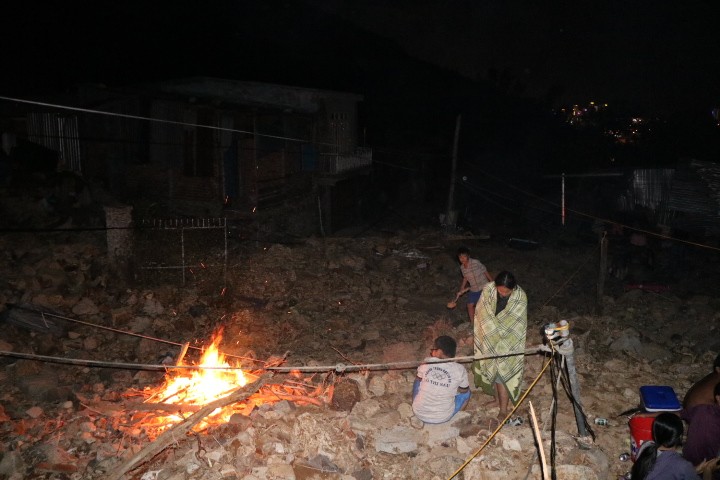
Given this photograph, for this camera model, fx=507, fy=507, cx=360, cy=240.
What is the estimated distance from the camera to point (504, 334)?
6.00m

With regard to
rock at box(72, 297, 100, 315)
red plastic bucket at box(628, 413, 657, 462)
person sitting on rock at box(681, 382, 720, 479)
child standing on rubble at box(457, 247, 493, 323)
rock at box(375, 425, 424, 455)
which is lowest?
rock at box(72, 297, 100, 315)

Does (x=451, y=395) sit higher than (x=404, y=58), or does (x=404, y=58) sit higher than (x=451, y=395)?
(x=404, y=58)

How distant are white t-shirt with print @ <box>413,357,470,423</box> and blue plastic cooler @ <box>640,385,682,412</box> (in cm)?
202

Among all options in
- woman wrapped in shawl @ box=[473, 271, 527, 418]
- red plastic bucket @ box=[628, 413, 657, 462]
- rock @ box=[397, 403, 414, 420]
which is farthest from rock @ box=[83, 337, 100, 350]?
red plastic bucket @ box=[628, 413, 657, 462]

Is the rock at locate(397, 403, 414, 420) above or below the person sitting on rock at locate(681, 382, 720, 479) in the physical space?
below

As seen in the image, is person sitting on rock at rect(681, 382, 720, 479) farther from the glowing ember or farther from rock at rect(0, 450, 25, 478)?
rock at rect(0, 450, 25, 478)

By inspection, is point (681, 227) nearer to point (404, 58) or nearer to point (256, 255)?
point (256, 255)

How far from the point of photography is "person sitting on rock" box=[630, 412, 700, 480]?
12.8 feet

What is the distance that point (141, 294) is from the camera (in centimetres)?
1062

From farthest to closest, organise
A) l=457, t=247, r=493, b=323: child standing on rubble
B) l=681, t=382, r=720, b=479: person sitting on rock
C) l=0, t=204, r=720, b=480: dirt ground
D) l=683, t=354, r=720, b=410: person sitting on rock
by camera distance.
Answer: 1. l=457, t=247, r=493, b=323: child standing on rubble
2. l=0, t=204, r=720, b=480: dirt ground
3. l=683, t=354, r=720, b=410: person sitting on rock
4. l=681, t=382, r=720, b=479: person sitting on rock


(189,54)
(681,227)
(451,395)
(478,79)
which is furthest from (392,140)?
(478,79)

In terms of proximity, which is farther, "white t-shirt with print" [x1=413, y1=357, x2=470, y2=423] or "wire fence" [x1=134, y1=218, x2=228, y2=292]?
"wire fence" [x1=134, y1=218, x2=228, y2=292]

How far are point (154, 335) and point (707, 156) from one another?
94.4ft

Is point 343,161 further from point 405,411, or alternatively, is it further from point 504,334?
point 504,334
